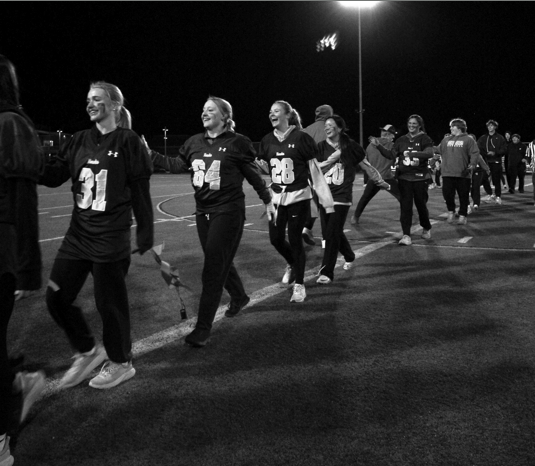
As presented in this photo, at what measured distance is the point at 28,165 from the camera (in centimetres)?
238

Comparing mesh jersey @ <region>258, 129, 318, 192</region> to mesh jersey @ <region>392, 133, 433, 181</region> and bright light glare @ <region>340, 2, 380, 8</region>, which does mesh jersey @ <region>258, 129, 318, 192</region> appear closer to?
mesh jersey @ <region>392, 133, 433, 181</region>

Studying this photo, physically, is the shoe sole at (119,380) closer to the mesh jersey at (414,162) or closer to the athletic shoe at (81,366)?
the athletic shoe at (81,366)

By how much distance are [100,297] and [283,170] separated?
8.58 feet

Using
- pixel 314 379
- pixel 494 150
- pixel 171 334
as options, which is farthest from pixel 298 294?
pixel 494 150

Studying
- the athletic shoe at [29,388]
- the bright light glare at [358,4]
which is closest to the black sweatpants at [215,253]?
the athletic shoe at [29,388]

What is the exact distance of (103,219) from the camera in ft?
10.8

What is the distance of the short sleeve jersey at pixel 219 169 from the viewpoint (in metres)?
4.34

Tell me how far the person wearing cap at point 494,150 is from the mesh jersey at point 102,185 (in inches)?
536

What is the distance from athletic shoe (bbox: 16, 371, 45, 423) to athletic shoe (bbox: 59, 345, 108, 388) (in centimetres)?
32

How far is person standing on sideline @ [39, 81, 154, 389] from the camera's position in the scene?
10.8 feet

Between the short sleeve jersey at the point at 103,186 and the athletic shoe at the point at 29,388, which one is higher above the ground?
the short sleeve jersey at the point at 103,186

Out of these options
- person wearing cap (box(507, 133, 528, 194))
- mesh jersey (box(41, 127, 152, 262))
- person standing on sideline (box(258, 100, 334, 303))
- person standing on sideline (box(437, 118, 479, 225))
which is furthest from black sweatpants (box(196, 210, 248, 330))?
person wearing cap (box(507, 133, 528, 194))

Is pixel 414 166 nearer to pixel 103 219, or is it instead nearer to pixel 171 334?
pixel 171 334

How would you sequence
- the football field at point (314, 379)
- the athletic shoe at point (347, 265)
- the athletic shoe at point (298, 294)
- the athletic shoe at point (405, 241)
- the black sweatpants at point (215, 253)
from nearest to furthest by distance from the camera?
the football field at point (314, 379), the black sweatpants at point (215, 253), the athletic shoe at point (298, 294), the athletic shoe at point (347, 265), the athletic shoe at point (405, 241)
